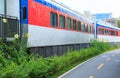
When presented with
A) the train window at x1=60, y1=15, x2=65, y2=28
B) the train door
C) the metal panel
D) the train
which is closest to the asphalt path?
the train

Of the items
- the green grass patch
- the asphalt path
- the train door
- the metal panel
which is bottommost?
the asphalt path

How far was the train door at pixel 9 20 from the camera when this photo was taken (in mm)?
13427

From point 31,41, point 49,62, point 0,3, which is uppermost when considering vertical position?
point 0,3

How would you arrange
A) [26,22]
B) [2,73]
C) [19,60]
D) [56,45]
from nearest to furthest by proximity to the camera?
[2,73] → [19,60] → [26,22] → [56,45]

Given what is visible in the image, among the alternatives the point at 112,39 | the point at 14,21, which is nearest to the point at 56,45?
the point at 14,21

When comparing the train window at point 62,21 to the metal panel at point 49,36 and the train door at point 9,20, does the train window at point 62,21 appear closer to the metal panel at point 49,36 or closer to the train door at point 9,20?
the metal panel at point 49,36

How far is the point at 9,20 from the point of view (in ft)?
46.3

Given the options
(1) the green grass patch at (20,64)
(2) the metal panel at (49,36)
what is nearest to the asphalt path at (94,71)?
(1) the green grass patch at (20,64)

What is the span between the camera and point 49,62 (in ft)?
53.0

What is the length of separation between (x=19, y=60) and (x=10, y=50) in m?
0.54

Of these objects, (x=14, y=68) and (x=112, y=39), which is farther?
(x=112, y=39)

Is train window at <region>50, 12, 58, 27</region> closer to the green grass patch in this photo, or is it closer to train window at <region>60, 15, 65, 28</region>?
train window at <region>60, 15, 65, 28</region>

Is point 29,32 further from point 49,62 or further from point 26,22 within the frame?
point 49,62

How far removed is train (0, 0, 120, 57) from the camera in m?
14.5
